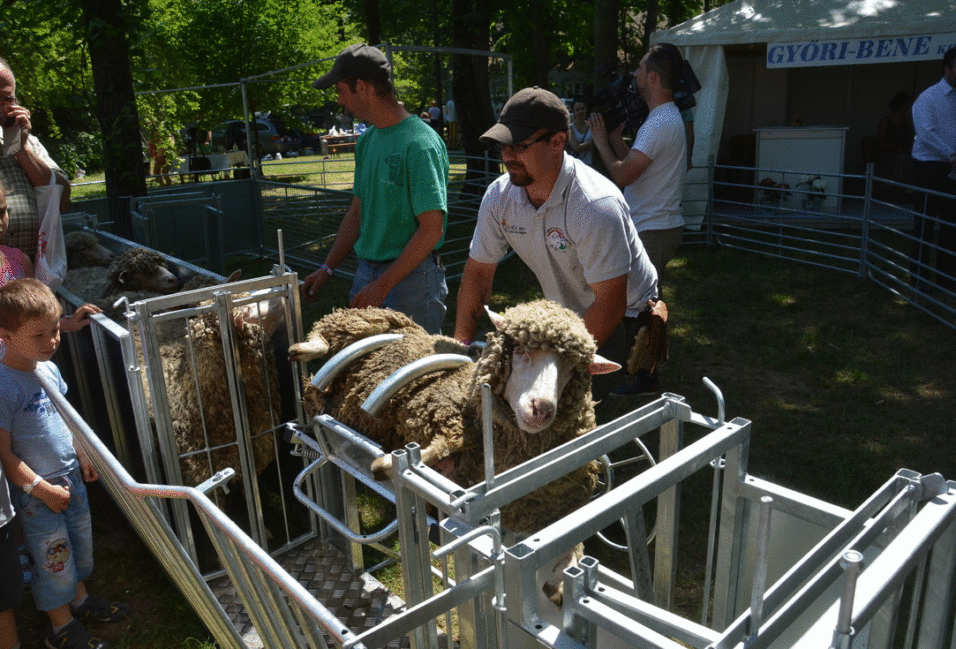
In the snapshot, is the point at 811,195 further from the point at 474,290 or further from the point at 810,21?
the point at 474,290

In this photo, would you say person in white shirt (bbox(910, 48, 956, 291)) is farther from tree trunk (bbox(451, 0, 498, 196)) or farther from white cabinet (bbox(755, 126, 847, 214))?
tree trunk (bbox(451, 0, 498, 196))

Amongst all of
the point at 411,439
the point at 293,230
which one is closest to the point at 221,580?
the point at 411,439

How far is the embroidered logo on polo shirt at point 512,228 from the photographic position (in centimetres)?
326

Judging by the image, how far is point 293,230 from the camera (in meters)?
10.4

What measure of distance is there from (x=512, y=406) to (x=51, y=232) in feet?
9.71

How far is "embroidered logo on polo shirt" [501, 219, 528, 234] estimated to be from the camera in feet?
10.7

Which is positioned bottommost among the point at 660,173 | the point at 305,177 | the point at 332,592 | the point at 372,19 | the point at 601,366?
the point at 332,592

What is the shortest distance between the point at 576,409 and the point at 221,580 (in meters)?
2.02

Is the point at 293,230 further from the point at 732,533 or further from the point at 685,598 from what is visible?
the point at 732,533

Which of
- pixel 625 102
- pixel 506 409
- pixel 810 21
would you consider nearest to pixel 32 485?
pixel 506 409

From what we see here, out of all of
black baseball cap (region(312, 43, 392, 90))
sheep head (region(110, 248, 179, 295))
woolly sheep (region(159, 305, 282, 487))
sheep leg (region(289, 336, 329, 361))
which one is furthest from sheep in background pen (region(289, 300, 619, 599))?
sheep head (region(110, 248, 179, 295))

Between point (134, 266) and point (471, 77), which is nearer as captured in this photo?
point (134, 266)

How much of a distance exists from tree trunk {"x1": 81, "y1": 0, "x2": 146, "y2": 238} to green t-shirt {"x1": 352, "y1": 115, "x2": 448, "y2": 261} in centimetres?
467

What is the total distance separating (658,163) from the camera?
4.62 metres
